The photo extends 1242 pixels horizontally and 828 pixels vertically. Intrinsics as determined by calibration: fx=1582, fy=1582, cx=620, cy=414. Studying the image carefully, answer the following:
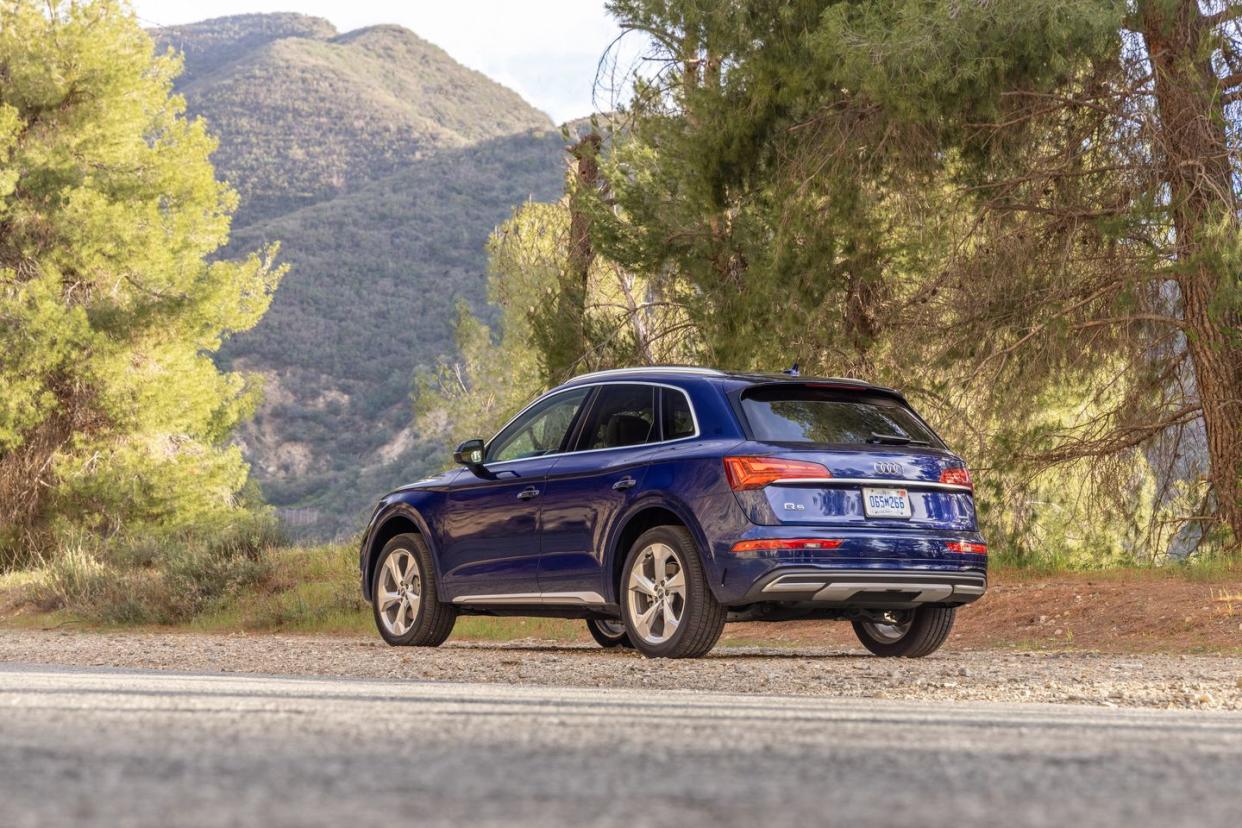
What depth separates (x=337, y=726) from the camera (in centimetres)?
501

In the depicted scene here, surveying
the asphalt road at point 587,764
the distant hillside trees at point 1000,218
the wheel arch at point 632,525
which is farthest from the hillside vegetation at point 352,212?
the asphalt road at point 587,764

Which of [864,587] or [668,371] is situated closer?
[864,587]

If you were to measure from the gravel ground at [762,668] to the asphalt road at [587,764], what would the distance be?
1831mm

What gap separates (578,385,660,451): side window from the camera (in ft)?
35.2

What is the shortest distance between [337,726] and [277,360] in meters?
73.5

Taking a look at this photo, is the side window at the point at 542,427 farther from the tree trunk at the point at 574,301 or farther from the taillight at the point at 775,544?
the tree trunk at the point at 574,301

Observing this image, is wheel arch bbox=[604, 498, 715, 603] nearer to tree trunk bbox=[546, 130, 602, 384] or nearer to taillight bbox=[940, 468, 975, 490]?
taillight bbox=[940, 468, 975, 490]

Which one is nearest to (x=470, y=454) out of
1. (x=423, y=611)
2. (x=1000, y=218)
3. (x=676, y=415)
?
(x=423, y=611)

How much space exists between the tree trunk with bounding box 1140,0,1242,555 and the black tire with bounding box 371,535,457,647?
7248 millimetres

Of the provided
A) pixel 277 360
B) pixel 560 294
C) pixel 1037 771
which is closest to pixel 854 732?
pixel 1037 771

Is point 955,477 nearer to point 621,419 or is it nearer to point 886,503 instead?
point 886,503

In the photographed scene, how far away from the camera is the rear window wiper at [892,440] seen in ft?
33.8

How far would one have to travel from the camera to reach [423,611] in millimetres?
12219

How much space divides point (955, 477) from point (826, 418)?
0.96 metres
